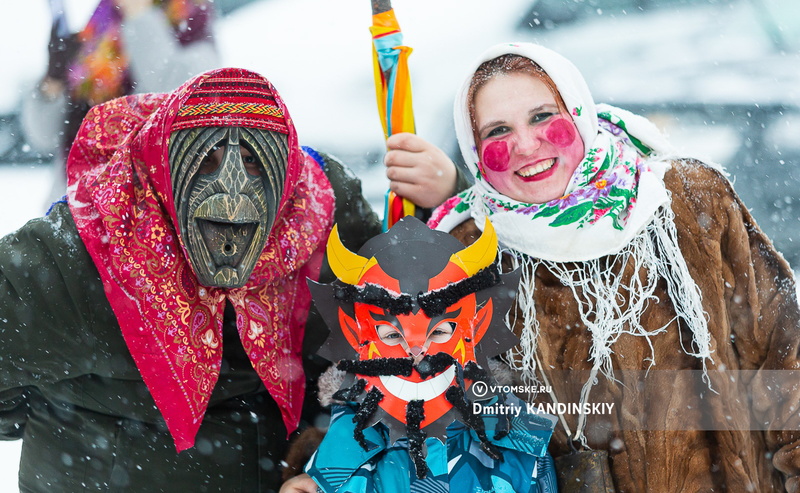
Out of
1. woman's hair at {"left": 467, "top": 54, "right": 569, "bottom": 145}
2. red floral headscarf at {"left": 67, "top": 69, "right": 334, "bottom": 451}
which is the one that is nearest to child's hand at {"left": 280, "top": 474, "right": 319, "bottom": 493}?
red floral headscarf at {"left": 67, "top": 69, "right": 334, "bottom": 451}

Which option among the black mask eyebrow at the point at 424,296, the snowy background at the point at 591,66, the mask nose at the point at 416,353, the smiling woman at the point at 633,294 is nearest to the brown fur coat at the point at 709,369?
the smiling woman at the point at 633,294

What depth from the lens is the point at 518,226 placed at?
7.34ft

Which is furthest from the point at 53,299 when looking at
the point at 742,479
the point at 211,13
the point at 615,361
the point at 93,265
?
the point at 211,13

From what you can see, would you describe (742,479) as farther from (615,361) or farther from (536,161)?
(536,161)

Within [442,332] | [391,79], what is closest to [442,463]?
[442,332]

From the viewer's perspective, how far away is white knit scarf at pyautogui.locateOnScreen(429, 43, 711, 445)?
2174mm

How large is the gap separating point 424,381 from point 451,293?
0.76ft

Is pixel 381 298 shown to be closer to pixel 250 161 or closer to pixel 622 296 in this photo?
pixel 250 161

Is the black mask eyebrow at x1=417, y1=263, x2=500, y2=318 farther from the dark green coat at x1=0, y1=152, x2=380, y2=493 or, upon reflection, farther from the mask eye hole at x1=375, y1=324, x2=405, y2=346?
the dark green coat at x1=0, y1=152, x2=380, y2=493

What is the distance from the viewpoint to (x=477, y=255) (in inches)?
79.0

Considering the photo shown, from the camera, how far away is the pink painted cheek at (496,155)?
224 centimetres

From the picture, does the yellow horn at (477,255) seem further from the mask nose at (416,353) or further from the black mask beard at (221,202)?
the black mask beard at (221,202)

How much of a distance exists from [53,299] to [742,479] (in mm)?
2035

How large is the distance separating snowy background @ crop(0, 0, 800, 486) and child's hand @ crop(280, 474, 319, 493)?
8.67 ft
